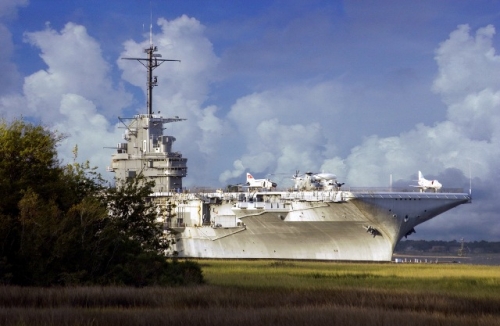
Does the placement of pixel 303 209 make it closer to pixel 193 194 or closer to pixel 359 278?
pixel 193 194

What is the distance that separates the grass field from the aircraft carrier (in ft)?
46.1

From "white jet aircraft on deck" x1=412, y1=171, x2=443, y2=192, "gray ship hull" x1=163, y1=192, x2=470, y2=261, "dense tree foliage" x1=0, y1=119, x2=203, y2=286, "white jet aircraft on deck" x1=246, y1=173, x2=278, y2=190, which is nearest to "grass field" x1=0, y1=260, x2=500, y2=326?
"dense tree foliage" x1=0, y1=119, x2=203, y2=286

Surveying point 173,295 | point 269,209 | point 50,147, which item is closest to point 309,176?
point 269,209

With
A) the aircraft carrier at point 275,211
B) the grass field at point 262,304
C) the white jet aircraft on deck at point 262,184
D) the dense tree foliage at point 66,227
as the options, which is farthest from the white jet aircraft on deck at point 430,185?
the dense tree foliage at point 66,227

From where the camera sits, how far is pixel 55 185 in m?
25.5

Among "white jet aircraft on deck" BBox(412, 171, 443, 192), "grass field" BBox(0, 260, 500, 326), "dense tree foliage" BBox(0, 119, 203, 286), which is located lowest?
"grass field" BBox(0, 260, 500, 326)

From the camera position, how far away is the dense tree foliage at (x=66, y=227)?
22922 millimetres

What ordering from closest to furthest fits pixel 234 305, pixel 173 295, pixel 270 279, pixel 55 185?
pixel 234 305, pixel 173 295, pixel 55 185, pixel 270 279

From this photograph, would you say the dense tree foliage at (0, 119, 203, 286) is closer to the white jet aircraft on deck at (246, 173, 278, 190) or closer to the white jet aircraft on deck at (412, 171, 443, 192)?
the white jet aircraft on deck at (412, 171, 443, 192)

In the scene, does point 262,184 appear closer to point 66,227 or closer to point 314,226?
point 314,226

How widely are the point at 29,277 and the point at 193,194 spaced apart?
2868 centimetres

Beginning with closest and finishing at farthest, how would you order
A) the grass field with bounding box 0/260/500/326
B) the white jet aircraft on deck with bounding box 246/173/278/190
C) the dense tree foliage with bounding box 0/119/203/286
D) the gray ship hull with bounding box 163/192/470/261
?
the grass field with bounding box 0/260/500/326 → the dense tree foliage with bounding box 0/119/203/286 → the gray ship hull with bounding box 163/192/470/261 → the white jet aircraft on deck with bounding box 246/173/278/190

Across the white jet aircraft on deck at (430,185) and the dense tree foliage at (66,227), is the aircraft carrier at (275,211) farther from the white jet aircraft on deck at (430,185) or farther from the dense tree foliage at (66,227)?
the dense tree foliage at (66,227)

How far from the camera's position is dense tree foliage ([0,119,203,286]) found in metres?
22.9
